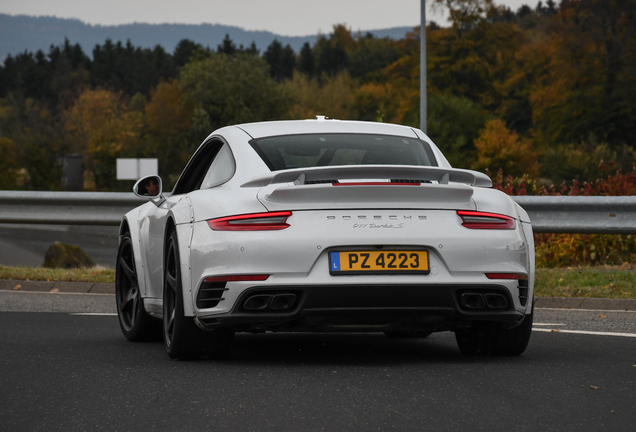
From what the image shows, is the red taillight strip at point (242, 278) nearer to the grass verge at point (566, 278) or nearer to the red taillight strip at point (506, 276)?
the red taillight strip at point (506, 276)

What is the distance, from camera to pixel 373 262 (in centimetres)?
514

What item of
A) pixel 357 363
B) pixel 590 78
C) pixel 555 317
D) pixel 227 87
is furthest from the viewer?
pixel 227 87

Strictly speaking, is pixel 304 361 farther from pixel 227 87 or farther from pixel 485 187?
pixel 227 87

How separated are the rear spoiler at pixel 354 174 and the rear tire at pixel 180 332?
2.30 ft

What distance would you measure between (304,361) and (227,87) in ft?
263

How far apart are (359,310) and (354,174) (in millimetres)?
716

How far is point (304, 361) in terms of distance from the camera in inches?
223

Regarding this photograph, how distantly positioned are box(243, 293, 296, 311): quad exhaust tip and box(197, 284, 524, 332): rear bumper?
0.01 m

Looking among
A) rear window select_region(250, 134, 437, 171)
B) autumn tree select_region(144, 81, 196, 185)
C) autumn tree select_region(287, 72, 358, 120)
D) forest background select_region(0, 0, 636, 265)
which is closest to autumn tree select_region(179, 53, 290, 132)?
forest background select_region(0, 0, 636, 265)

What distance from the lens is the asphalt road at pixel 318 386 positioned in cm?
405

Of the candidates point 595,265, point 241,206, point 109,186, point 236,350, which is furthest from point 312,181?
point 109,186

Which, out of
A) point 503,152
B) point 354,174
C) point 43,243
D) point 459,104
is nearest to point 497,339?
point 354,174

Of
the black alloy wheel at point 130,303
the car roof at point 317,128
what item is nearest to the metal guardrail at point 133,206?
the black alloy wheel at point 130,303

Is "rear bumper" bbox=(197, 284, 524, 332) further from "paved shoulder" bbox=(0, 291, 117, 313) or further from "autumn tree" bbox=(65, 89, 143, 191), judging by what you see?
"autumn tree" bbox=(65, 89, 143, 191)
